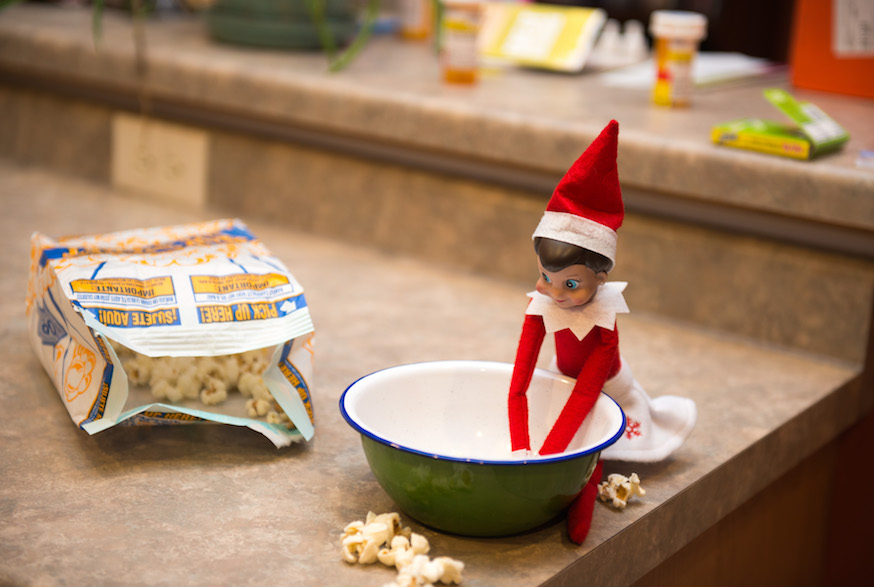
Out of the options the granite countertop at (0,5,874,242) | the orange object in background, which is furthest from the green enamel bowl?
the orange object in background

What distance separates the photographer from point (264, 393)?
2.66ft

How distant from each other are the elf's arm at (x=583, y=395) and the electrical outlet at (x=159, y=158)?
100 centimetres

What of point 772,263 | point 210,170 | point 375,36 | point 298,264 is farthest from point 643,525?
point 375,36

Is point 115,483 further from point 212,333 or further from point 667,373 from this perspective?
point 667,373

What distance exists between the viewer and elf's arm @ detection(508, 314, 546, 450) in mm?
694

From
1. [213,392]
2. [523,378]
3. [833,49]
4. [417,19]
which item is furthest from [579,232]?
[417,19]

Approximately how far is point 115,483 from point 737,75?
1214mm

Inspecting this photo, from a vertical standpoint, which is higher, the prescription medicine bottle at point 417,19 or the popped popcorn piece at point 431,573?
the prescription medicine bottle at point 417,19

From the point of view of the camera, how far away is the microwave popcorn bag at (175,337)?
74 centimetres

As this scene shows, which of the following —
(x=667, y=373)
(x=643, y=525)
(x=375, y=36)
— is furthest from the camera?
(x=375, y=36)

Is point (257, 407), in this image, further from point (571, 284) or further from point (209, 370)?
point (571, 284)

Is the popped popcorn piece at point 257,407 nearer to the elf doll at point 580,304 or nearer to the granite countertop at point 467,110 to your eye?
the elf doll at point 580,304

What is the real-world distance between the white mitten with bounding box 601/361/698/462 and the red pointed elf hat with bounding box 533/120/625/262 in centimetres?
14

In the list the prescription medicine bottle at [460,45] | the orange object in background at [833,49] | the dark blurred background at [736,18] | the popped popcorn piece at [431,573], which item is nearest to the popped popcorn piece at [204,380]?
the popped popcorn piece at [431,573]
